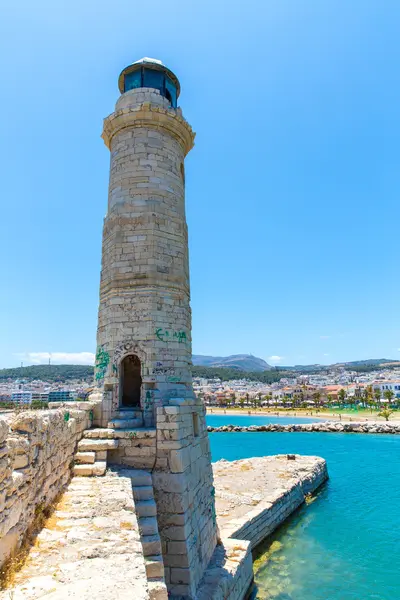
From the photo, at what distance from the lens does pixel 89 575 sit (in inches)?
123

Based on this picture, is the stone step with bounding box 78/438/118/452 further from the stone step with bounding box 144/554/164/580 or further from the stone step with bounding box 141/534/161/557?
the stone step with bounding box 144/554/164/580

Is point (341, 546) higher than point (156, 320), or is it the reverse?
point (156, 320)

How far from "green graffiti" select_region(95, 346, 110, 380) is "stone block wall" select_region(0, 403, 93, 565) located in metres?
2.08

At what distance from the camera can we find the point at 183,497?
21.8ft

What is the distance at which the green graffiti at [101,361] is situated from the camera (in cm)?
837

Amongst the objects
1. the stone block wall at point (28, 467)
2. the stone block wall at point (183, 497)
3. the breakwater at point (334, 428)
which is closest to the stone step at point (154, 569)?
the stone block wall at point (28, 467)

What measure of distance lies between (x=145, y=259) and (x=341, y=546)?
1196 cm

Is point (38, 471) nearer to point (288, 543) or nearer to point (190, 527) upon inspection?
point (190, 527)

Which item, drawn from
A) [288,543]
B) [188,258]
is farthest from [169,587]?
[288,543]

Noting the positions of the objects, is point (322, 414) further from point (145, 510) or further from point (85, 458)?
point (145, 510)

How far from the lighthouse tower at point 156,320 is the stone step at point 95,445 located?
0.69 ft

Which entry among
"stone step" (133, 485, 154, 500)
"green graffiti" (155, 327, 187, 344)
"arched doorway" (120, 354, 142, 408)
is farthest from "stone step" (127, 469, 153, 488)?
"arched doorway" (120, 354, 142, 408)

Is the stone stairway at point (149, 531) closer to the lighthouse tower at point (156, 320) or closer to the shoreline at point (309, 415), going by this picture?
the lighthouse tower at point (156, 320)

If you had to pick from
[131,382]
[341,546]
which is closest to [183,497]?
[131,382]
